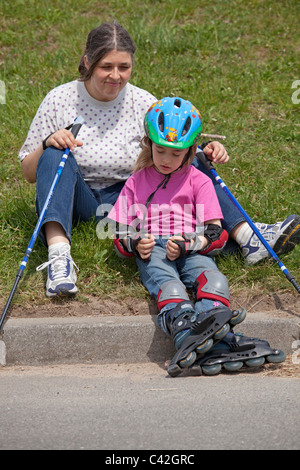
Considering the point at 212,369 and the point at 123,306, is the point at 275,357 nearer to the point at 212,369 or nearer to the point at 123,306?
the point at 212,369

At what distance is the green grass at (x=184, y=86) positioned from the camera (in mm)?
4723

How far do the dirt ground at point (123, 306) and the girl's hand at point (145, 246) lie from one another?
0.40 meters

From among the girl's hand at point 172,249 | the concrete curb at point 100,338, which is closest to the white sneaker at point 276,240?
the concrete curb at point 100,338

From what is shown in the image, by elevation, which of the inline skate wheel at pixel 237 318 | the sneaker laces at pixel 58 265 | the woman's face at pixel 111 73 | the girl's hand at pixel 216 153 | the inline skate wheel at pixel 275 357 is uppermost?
the woman's face at pixel 111 73

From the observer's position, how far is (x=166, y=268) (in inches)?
168

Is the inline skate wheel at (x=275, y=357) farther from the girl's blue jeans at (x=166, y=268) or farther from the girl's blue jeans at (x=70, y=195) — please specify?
the girl's blue jeans at (x=70, y=195)

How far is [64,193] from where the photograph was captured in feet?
14.8

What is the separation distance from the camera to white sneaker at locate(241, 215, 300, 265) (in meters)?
4.55

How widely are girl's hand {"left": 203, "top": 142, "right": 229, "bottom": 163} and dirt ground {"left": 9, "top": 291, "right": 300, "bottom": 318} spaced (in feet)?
3.33

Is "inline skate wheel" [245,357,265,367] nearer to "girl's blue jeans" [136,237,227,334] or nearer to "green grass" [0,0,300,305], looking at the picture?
"girl's blue jeans" [136,237,227,334]

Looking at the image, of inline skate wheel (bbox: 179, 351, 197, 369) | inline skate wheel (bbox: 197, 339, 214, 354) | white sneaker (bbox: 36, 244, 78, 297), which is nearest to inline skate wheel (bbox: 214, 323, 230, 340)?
inline skate wheel (bbox: 197, 339, 214, 354)

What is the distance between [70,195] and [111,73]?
3.12 feet

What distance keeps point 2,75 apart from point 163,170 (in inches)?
149
